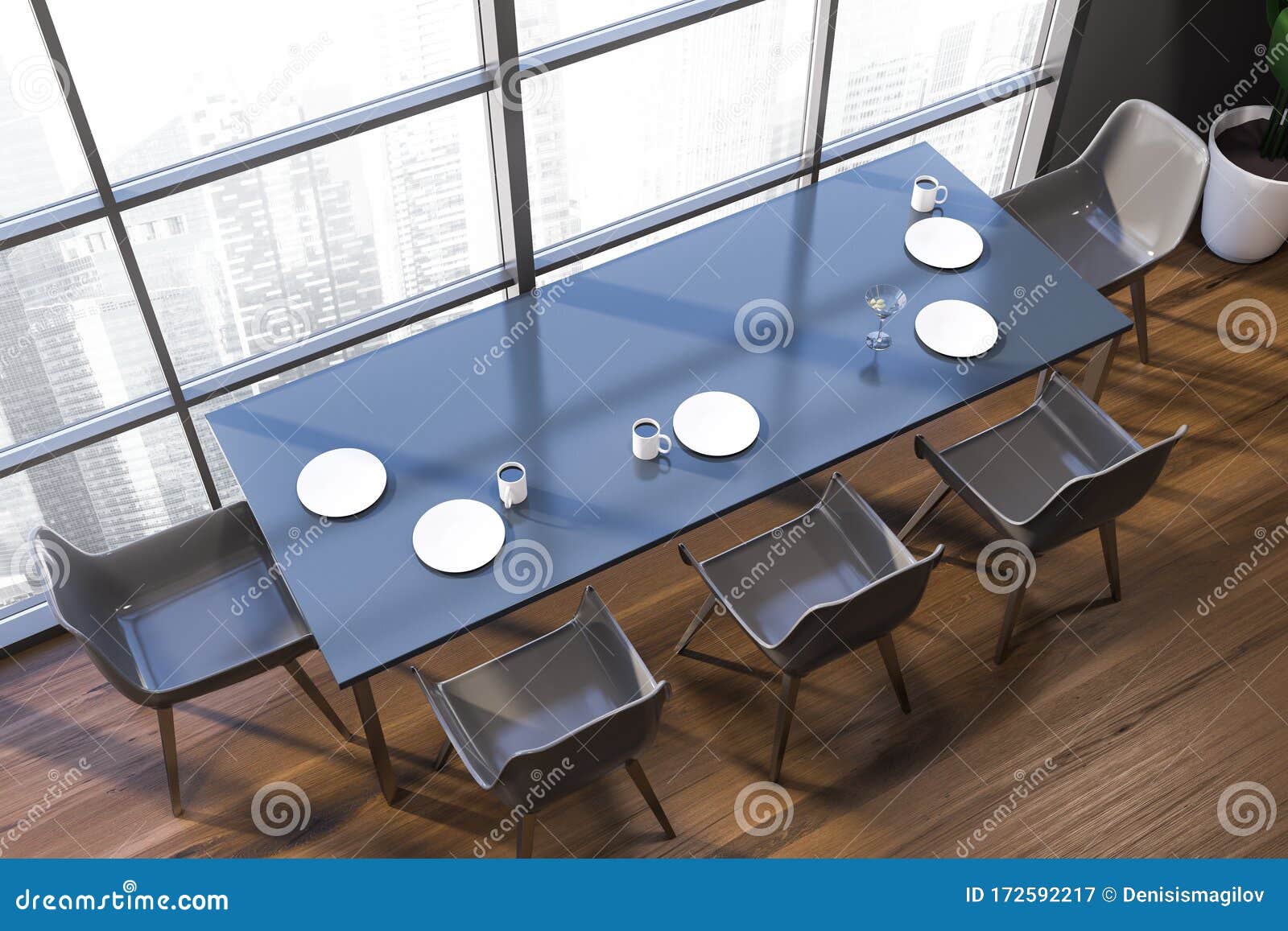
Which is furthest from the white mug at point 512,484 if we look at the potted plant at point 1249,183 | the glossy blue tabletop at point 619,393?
the potted plant at point 1249,183

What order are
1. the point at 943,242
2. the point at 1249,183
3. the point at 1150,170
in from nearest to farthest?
the point at 943,242, the point at 1150,170, the point at 1249,183

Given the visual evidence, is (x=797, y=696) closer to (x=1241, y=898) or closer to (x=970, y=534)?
(x=970, y=534)

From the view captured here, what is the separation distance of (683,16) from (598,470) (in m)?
1.46

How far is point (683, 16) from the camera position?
151 inches

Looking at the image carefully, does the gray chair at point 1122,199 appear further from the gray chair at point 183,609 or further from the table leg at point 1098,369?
the gray chair at point 183,609

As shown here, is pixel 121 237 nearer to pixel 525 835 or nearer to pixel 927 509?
pixel 525 835

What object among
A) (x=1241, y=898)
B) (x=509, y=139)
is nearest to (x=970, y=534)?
(x=1241, y=898)

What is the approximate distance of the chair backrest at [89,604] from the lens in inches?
120

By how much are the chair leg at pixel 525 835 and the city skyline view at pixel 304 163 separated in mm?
1534

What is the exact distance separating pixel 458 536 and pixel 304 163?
1146mm

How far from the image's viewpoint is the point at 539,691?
11.0 feet

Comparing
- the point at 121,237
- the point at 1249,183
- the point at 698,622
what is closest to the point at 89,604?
the point at 121,237

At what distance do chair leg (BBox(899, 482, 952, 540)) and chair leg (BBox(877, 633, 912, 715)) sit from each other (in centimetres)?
50

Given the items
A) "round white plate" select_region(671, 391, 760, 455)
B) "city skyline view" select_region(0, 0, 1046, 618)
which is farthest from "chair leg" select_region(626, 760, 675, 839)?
"city skyline view" select_region(0, 0, 1046, 618)
